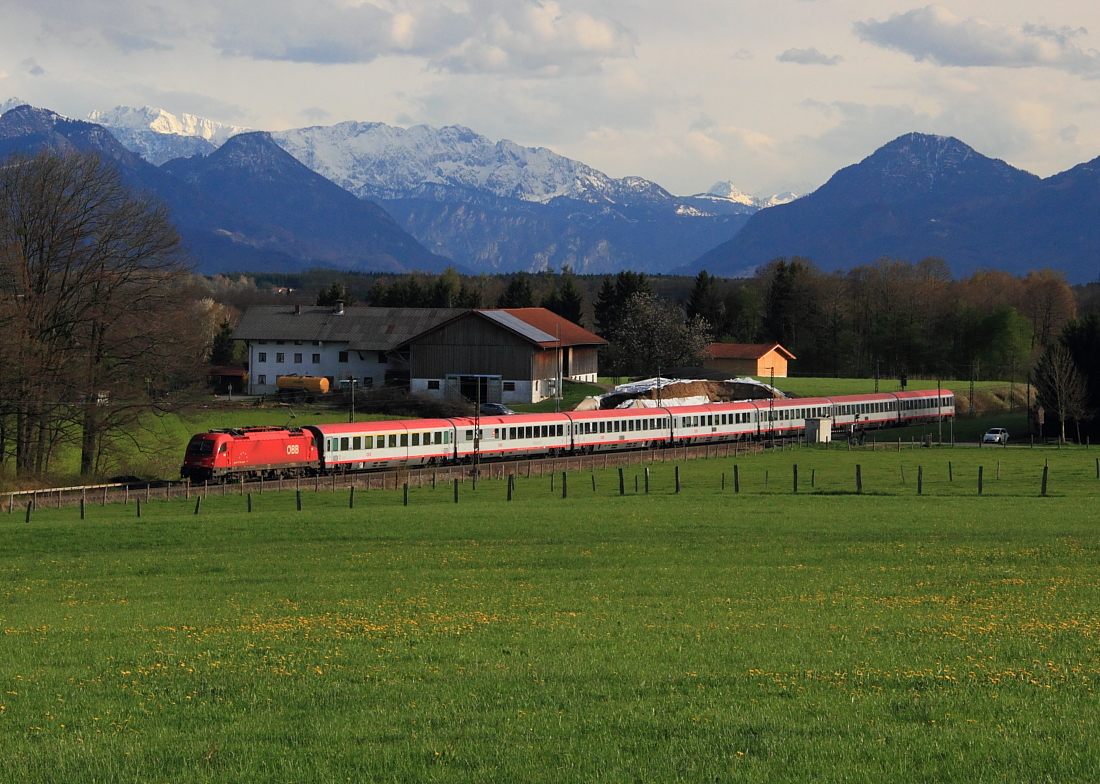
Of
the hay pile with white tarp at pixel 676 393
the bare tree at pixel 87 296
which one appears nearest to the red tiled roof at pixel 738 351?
the hay pile with white tarp at pixel 676 393

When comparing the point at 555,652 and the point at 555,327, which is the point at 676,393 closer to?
the point at 555,327

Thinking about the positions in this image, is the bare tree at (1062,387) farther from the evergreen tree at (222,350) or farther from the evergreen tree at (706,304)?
the evergreen tree at (222,350)

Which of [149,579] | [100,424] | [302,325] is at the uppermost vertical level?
[302,325]

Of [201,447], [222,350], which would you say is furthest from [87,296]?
[222,350]

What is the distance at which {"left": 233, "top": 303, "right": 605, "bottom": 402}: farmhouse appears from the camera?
303ft

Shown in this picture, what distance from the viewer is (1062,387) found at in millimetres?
76938

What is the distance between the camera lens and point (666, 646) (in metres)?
15.1

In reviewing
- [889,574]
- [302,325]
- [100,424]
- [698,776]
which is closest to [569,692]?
[698,776]

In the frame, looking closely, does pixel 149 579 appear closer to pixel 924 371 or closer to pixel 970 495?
pixel 970 495

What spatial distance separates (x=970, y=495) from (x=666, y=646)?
1273 inches

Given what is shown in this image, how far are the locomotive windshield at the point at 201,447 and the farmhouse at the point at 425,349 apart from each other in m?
35.9

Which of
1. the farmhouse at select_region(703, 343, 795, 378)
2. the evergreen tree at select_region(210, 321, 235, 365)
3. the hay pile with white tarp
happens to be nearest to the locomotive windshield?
the hay pile with white tarp

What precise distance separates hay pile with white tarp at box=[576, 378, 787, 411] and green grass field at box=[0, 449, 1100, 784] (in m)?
56.4

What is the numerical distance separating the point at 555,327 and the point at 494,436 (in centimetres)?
4432
